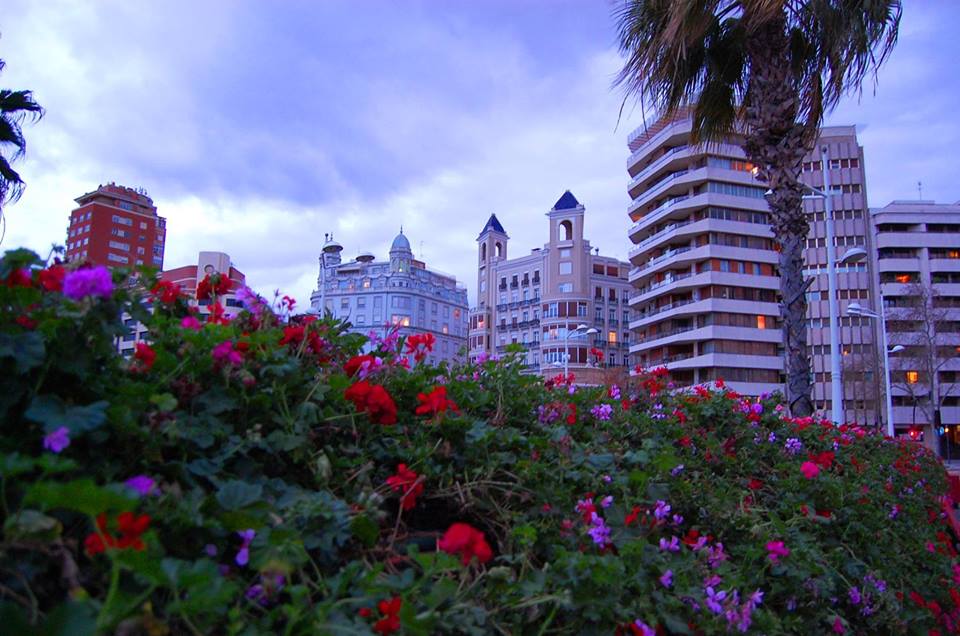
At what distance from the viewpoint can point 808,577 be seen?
2.17 meters

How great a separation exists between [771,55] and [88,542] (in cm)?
963

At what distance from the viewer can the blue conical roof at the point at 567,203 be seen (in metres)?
67.6

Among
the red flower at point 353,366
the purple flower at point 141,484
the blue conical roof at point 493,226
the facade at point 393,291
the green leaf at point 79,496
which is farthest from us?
the facade at point 393,291

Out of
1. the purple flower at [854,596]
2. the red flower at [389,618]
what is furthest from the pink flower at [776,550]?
the red flower at [389,618]

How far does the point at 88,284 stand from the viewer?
3.92 ft

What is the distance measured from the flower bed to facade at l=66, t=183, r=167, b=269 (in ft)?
359

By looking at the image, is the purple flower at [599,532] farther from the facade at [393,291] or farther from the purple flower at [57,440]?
the facade at [393,291]

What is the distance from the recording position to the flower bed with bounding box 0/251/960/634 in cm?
92

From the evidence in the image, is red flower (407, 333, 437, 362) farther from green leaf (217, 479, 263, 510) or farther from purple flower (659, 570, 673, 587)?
green leaf (217, 479, 263, 510)

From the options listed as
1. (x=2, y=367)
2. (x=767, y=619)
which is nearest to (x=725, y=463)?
(x=767, y=619)

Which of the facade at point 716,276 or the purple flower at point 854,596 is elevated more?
the facade at point 716,276

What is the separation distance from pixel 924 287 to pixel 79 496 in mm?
62721

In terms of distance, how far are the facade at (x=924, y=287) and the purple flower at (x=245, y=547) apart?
56058 millimetres

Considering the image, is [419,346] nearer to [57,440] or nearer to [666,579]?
[666,579]
